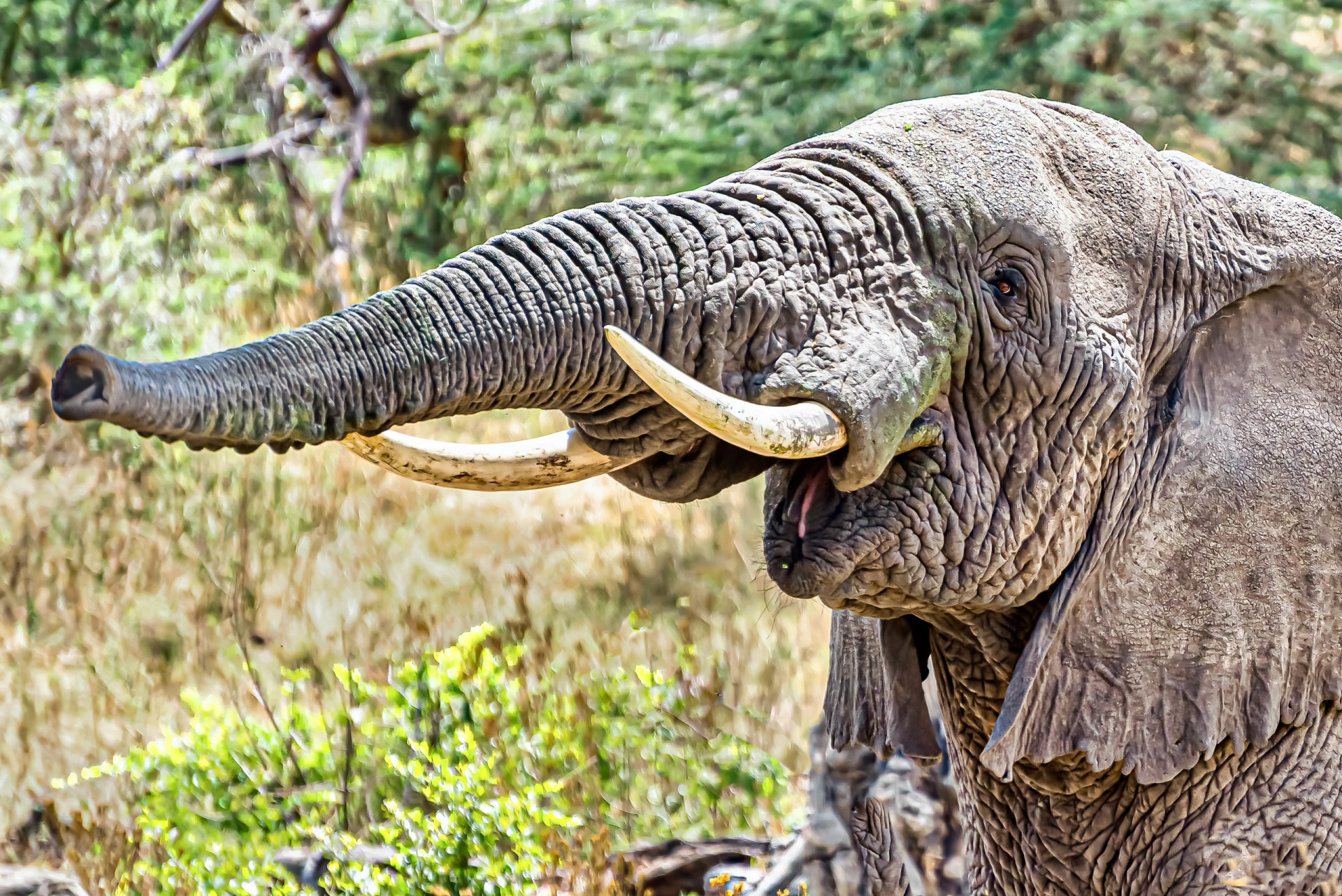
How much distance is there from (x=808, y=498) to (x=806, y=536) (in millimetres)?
55

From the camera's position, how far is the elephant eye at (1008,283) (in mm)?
2428

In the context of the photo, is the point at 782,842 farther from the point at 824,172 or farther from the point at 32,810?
the point at 824,172

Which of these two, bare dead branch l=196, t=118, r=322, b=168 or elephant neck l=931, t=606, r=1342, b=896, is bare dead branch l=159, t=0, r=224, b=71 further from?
elephant neck l=931, t=606, r=1342, b=896

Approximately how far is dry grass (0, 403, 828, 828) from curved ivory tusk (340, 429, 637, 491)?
3.15 meters

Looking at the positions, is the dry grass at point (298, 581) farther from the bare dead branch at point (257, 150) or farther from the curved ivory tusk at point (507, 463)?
the curved ivory tusk at point (507, 463)

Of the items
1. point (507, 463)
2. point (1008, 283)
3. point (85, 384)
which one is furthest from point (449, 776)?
point (85, 384)

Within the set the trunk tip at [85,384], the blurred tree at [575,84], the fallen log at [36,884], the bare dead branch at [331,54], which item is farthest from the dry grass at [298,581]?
the trunk tip at [85,384]

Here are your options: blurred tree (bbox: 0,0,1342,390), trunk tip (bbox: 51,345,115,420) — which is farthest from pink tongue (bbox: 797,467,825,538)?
blurred tree (bbox: 0,0,1342,390)

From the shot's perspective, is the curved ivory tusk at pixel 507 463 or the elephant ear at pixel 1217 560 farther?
the elephant ear at pixel 1217 560

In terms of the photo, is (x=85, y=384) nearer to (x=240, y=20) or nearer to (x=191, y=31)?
(x=191, y=31)

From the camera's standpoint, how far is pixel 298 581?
6.54m

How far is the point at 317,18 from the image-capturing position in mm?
10602

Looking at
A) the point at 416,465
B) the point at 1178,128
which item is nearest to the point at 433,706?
the point at 416,465

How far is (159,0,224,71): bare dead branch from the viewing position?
9688mm
